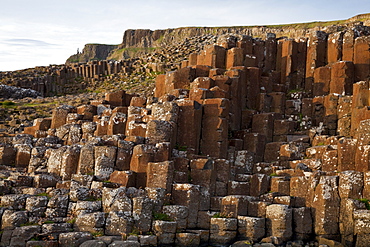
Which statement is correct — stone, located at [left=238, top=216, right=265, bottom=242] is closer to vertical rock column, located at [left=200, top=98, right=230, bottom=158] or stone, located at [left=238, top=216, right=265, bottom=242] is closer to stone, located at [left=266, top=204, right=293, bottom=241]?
stone, located at [left=266, top=204, right=293, bottom=241]

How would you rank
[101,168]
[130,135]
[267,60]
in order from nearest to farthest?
[101,168]
[130,135]
[267,60]

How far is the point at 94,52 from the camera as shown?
168 m

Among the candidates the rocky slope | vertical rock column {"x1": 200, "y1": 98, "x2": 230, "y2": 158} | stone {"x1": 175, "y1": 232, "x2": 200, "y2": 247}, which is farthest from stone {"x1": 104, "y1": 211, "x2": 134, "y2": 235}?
the rocky slope

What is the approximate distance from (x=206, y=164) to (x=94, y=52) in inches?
5735

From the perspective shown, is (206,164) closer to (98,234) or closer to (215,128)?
(215,128)

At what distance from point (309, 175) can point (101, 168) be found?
Result: 10.3 metres

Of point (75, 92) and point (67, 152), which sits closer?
point (67, 152)

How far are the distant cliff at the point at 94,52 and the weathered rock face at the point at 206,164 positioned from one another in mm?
131611

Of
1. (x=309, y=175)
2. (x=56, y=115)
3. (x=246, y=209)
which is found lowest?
(x=246, y=209)

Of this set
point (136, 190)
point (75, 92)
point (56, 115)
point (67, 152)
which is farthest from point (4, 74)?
point (136, 190)

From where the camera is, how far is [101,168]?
89.4 ft

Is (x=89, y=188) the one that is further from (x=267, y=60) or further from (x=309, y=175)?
(x=267, y=60)

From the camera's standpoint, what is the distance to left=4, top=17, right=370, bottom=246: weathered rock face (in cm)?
2373

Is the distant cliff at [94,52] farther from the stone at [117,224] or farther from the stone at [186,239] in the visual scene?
the stone at [186,239]
